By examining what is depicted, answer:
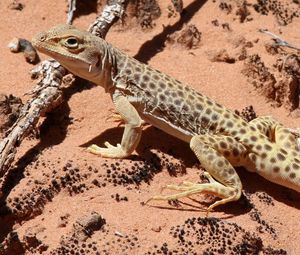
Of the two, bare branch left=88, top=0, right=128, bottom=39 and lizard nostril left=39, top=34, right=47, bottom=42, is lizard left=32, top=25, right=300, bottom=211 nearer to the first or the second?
lizard nostril left=39, top=34, right=47, bottom=42

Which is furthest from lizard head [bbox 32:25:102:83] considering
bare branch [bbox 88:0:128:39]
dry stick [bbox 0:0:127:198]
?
bare branch [bbox 88:0:128:39]

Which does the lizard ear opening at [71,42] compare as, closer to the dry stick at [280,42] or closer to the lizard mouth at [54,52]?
the lizard mouth at [54,52]

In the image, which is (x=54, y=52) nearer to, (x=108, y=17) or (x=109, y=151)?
(x=109, y=151)

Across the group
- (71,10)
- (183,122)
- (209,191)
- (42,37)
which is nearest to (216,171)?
(209,191)

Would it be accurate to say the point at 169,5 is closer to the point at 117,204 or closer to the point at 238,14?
the point at 238,14

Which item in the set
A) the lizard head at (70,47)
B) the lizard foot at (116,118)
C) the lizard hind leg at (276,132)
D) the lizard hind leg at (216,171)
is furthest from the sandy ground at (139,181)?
the lizard head at (70,47)

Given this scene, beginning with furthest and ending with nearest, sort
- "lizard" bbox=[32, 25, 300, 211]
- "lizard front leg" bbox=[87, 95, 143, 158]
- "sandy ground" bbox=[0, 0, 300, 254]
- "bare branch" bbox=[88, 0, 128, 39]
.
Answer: "bare branch" bbox=[88, 0, 128, 39], "lizard front leg" bbox=[87, 95, 143, 158], "lizard" bbox=[32, 25, 300, 211], "sandy ground" bbox=[0, 0, 300, 254]
